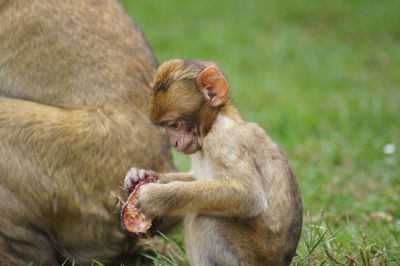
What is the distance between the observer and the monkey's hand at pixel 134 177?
3643mm

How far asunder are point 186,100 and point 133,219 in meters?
0.79

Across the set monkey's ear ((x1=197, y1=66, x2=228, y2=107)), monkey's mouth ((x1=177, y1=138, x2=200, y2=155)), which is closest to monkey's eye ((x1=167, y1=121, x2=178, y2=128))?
monkey's mouth ((x1=177, y1=138, x2=200, y2=155))

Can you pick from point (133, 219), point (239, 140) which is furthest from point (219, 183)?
point (133, 219)

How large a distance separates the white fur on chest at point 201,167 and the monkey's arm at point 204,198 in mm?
205

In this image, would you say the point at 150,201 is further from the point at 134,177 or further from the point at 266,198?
the point at 266,198

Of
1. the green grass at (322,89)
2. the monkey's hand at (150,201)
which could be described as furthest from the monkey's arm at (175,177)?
the green grass at (322,89)

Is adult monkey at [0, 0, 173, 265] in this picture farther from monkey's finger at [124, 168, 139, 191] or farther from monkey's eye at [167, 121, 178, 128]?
monkey's eye at [167, 121, 178, 128]

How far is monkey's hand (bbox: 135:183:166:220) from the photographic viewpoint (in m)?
3.29

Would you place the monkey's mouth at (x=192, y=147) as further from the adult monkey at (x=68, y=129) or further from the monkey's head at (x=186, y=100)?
the adult monkey at (x=68, y=129)

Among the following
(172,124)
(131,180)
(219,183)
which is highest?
(172,124)

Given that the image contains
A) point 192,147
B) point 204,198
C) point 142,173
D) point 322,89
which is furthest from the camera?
point 322,89

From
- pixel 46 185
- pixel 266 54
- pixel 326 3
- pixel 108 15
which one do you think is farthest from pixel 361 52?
pixel 46 185

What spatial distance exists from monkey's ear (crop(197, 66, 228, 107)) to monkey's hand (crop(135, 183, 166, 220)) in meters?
0.68

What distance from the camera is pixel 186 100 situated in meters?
3.59
